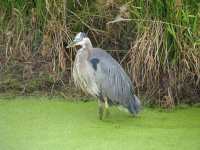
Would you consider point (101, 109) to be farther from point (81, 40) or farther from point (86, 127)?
point (81, 40)

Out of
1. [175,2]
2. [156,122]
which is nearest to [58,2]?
[175,2]

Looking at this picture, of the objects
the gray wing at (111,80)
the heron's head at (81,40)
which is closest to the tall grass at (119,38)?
the gray wing at (111,80)

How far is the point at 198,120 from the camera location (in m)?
4.75

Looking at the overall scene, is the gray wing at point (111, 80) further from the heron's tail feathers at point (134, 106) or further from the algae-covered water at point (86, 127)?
the algae-covered water at point (86, 127)

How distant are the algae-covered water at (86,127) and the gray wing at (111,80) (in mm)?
169

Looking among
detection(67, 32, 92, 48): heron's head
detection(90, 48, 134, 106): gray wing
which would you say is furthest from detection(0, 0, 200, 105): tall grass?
detection(67, 32, 92, 48): heron's head

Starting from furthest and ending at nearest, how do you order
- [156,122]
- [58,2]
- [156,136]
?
[58,2]
[156,122]
[156,136]

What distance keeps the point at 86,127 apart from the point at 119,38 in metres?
1.24

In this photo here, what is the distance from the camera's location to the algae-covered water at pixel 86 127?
4.15 meters

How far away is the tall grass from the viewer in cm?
499

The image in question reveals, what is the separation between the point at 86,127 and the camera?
455cm

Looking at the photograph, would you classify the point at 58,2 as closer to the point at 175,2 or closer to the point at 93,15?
the point at 93,15

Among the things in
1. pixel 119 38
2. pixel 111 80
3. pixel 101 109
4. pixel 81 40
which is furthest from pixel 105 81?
pixel 119 38

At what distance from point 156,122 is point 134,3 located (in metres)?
0.99
